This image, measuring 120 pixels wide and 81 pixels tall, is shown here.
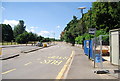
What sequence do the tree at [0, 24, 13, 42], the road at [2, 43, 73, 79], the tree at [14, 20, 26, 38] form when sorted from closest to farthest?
the road at [2, 43, 73, 79], the tree at [0, 24, 13, 42], the tree at [14, 20, 26, 38]

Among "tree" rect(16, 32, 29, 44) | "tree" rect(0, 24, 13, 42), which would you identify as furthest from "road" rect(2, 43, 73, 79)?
"tree" rect(0, 24, 13, 42)

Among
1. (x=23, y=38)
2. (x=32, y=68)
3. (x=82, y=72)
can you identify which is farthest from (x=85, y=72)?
(x=23, y=38)

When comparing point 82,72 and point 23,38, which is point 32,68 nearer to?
point 82,72

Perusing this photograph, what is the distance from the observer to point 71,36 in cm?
7181

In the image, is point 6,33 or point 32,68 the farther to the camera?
point 6,33

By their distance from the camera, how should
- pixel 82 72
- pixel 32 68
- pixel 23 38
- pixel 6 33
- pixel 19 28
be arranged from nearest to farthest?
pixel 82 72, pixel 32 68, pixel 23 38, pixel 6 33, pixel 19 28

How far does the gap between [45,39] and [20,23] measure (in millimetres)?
22552

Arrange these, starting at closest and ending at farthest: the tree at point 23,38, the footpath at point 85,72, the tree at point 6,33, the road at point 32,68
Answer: the footpath at point 85,72 → the road at point 32,68 → the tree at point 23,38 → the tree at point 6,33

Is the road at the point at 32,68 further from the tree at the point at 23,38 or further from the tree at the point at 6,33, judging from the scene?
the tree at the point at 6,33

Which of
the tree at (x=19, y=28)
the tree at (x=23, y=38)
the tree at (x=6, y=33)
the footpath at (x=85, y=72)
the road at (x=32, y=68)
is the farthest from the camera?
the tree at (x=19, y=28)

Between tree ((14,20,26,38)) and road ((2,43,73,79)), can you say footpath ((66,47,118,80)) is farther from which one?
tree ((14,20,26,38))

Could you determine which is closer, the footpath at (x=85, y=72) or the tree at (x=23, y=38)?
the footpath at (x=85, y=72)

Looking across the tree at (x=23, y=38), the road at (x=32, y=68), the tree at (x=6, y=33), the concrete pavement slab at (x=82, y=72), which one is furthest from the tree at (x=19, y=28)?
the concrete pavement slab at (x=82, y=72)

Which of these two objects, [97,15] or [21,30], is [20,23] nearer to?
[21,30]
